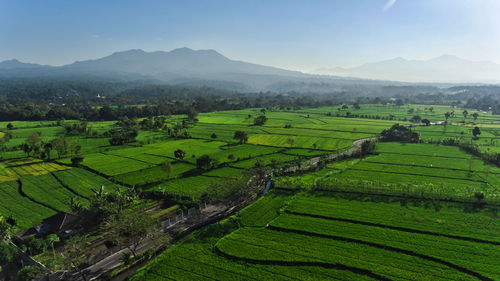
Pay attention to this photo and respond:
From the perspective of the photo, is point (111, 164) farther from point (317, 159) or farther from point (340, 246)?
point (340, 246)

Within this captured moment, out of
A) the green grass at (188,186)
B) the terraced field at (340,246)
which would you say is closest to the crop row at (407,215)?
the terraced field at (340,246)

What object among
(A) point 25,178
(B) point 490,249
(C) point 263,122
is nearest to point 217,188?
(B) point 490,249

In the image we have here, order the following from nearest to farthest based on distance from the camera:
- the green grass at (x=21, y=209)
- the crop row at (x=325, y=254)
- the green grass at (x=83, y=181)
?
the crop row at (x=325, y=254)
the green grass at (x=21, y=209)
the green grass at (x=83, y=181)

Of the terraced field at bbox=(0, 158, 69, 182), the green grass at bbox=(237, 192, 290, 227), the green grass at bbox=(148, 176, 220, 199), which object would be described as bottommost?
the terraced field at bbox=(0, 158, 69, 182)

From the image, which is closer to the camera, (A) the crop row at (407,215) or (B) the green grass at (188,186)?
(A) the crop row at (407,215)

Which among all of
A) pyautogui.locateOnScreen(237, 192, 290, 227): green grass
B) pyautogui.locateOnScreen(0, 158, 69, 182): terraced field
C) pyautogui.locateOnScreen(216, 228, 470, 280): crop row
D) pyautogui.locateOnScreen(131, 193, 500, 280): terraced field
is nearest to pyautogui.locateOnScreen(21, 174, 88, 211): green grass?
pyautogui.locateOnScreen(0, 158, 69, 182): terraced field

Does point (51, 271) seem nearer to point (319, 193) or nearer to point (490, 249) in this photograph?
point (319, 193)

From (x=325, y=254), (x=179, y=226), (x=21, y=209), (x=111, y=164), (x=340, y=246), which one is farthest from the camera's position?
(x=111, y=164)

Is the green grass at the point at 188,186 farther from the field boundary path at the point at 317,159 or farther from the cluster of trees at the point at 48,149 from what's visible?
the cluster of trees at the point at 48,149

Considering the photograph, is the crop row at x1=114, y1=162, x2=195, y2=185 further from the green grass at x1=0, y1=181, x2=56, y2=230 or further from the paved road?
the paved road

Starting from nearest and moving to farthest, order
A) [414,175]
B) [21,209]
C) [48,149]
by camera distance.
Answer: [21,209] < [414,175] < [48,149]

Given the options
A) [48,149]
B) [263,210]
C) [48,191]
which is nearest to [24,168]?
[48,149]
